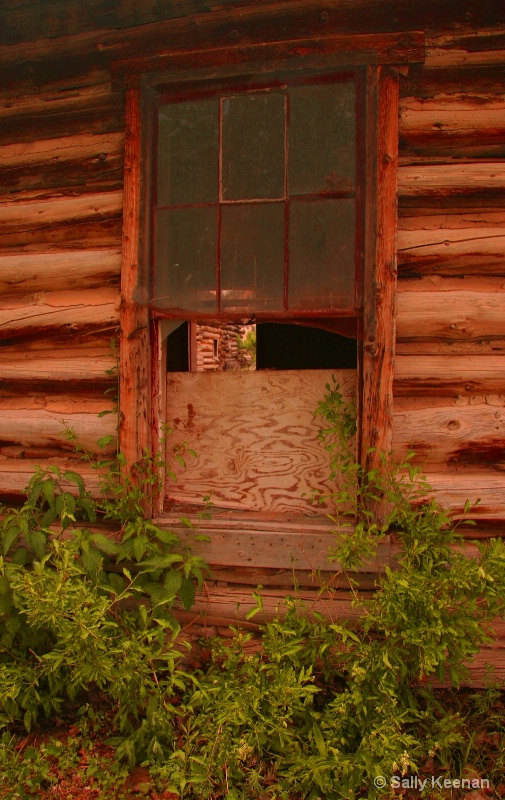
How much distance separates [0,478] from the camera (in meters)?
4.01

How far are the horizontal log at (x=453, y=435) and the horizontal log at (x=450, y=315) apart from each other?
0.41m

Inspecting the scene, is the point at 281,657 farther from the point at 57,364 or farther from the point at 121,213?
the point at 121,213

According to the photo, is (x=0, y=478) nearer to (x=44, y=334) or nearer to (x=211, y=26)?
(x=44, y=334)

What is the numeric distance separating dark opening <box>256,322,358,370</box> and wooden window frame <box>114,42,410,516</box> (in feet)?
13.5

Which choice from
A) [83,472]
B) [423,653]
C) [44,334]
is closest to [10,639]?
[83,472]

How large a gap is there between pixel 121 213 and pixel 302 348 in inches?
192

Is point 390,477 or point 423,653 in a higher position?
point 390,477

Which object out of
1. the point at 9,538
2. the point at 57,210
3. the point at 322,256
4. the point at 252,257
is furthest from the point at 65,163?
the point at 9,538

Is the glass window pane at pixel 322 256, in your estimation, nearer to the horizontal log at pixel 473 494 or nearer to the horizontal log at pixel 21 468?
the horizontal log at pixel 473 494

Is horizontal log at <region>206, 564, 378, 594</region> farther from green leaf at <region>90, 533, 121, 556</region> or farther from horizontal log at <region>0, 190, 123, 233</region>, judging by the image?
horizontal log at <region>0, 190, 123, 233</region>

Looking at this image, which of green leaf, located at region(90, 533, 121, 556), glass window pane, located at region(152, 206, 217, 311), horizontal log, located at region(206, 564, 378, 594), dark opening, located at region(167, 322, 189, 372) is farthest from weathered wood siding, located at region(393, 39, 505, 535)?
dark opening, located at region(167, 322, 189, 372)

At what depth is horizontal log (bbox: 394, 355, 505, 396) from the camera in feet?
11.6

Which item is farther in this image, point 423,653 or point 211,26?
point 211,26

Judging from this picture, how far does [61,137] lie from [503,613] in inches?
144
